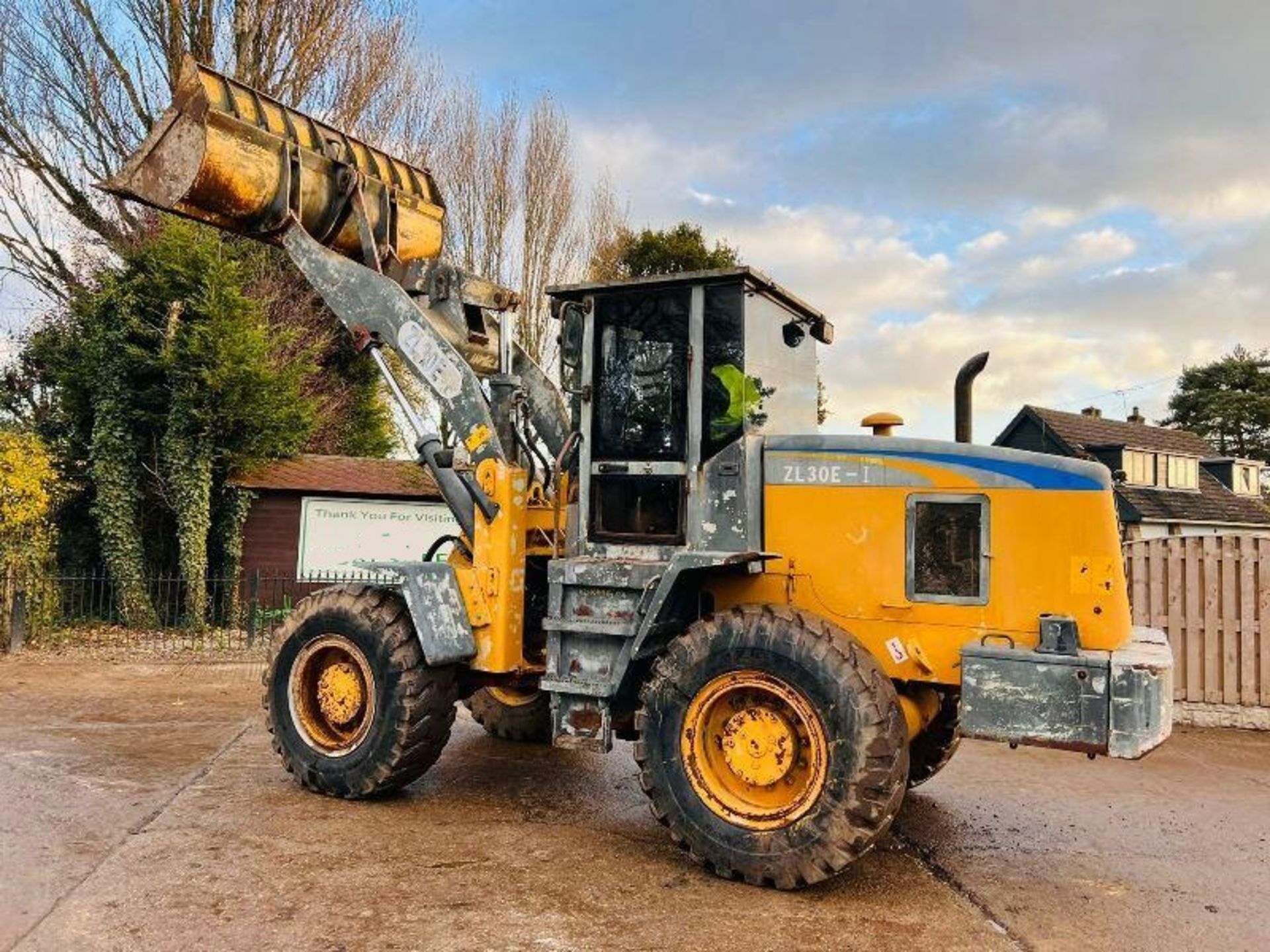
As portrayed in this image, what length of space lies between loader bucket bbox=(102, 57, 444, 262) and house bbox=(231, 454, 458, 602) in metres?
8.00

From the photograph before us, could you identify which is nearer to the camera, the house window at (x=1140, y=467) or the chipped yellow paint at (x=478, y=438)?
the chipped yellow paint at (x=478, y=438)

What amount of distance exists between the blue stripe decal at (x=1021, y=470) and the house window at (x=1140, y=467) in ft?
73.1

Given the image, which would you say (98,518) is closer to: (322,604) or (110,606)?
(110,606)

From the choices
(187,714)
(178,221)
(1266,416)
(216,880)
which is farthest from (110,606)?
(1266,416)

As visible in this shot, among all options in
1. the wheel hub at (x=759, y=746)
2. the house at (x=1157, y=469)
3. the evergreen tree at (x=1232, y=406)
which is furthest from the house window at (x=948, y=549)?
the evergreen tree at (x=1232, y=406)

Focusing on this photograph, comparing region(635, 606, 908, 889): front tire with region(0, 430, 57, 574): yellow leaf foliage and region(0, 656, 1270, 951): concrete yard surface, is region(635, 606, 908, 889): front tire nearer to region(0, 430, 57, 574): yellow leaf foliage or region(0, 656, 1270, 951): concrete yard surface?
region(0, 656, 1270, 951): concrete yard surface

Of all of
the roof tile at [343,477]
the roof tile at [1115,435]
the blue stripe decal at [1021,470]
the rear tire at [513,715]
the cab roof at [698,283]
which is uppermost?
the roof tile at [1115,435]

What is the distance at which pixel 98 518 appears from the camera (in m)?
13.2

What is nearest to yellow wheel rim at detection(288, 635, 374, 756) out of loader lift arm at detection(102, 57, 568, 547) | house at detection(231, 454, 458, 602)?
loader lift arm at detection(102, 57, 568, 547)

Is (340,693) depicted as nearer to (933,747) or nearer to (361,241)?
(361,241)

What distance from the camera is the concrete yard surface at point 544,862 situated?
12.1 ft

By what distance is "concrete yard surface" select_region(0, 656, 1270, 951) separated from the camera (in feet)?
12.1

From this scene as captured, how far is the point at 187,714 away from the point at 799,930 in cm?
609

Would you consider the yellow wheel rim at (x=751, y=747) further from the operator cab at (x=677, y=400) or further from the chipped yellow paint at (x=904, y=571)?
the operator cab at (x=677, y=400)
